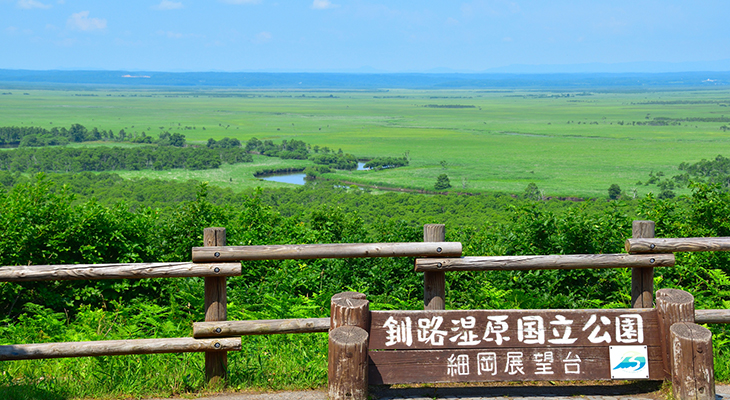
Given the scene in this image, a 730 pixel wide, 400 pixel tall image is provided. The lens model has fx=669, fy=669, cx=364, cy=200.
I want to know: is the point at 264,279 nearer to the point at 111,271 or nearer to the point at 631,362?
the point at 111,271

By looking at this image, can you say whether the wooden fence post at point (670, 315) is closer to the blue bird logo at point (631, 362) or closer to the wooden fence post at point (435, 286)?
the blue bird logo at point (631, 362)

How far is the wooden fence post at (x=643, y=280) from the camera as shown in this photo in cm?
529

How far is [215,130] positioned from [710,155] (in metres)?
66.1

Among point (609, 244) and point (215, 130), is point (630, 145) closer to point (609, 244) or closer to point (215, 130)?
point (215, 130)

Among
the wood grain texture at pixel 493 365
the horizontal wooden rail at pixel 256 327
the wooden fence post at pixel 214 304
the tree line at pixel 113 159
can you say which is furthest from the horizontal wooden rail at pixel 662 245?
the tree line at pixel 113 159

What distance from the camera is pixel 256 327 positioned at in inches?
198

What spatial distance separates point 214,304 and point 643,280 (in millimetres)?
3372

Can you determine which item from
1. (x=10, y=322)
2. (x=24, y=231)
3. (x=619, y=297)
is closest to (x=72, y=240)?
(x=24, y=231)

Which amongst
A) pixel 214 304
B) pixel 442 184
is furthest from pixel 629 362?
pixel 442 184

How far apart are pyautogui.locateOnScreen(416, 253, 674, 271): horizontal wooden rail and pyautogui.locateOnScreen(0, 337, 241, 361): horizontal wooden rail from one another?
168cm

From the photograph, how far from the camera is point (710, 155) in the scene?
66625mm

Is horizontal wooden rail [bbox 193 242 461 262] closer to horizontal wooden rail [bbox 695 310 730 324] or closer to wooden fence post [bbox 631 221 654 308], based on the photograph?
wooden fence post [bbox 631 221 654 308]

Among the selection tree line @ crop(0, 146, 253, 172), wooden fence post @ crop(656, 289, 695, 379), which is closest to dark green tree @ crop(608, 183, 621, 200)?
tree line @ crop(0, 146, 253, 172)

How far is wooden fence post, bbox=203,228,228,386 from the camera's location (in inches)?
200
